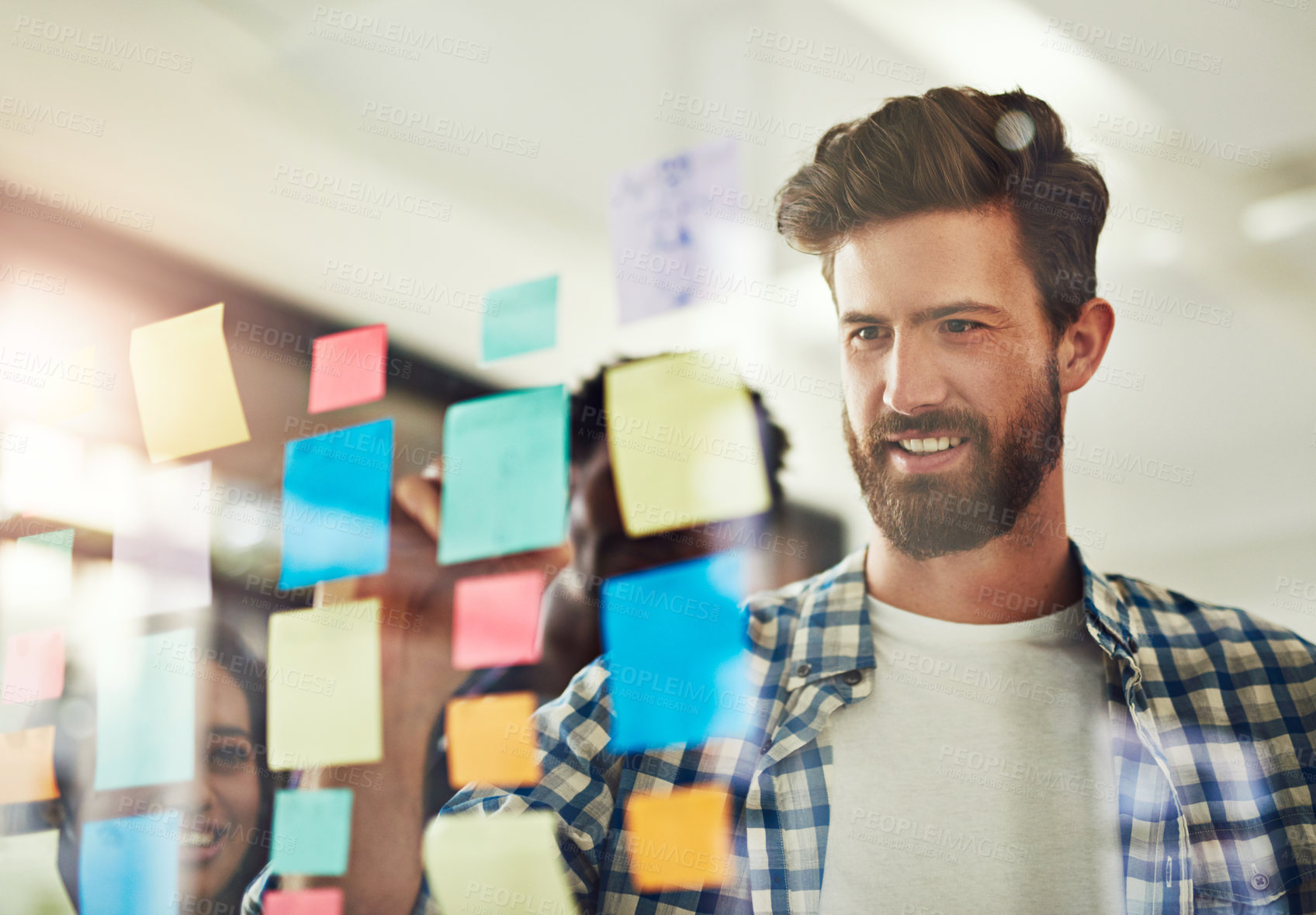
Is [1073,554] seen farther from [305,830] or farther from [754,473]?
[305,830]

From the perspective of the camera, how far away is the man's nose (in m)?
0.78

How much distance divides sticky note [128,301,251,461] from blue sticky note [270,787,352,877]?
0.48 meters

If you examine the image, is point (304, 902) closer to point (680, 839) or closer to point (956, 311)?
point (680, 839)

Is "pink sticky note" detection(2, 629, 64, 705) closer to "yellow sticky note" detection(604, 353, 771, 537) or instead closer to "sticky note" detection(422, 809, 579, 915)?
"sticky note" detection(422, 809, 579, 915)

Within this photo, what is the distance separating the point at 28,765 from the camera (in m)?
1.22

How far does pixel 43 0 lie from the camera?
125 centimetres

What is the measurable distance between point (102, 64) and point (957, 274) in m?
1.21

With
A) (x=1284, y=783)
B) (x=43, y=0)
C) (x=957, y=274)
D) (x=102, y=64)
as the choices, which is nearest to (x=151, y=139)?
(x=102, y=64)

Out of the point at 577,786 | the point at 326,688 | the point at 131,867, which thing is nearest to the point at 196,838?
the point at 131,867

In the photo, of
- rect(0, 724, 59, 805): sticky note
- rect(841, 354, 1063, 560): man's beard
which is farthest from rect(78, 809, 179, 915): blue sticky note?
rect(841, 354, 1063, 560): man's beard

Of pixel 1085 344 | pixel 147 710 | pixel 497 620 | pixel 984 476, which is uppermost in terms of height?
pixel 1085 344

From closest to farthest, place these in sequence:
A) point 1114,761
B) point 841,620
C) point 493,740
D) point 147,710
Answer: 1. point 1114,761
2. point 841,620
3. point 493,740
4. point 147,710

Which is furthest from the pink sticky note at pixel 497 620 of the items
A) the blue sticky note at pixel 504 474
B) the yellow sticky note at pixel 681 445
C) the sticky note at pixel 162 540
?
the sticky note at pixel 162 540

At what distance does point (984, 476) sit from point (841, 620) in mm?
194
